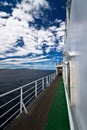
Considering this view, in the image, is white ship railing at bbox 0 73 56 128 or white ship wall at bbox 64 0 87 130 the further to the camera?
white ship railing at bbox 0 73 56 128

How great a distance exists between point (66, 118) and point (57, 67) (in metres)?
19.3

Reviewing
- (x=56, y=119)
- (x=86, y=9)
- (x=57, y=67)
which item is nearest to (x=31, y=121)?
(x=56, y=119)

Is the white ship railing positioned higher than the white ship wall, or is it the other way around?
the white ship wall

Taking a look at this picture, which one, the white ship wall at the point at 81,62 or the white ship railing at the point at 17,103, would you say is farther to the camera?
the white ship railing at the point at 17,103

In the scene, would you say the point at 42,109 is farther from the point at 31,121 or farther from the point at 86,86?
the point at 86,86

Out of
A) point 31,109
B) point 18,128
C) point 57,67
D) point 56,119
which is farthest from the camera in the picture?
point 57,67

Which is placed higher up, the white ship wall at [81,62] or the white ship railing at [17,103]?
the white ship wall at [81,62]

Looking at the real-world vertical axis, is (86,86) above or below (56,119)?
above

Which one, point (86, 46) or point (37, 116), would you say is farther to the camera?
point (37, 116)

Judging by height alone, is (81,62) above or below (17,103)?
above

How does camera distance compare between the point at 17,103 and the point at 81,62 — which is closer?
the point at 81,62

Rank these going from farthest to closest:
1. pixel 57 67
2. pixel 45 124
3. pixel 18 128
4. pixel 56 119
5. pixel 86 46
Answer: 1. pixel 57 67
2. pixel 56 119
3. pixel 45 124
4. pixel 18 128
5. pixel 86 46

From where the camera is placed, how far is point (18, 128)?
2656 mm

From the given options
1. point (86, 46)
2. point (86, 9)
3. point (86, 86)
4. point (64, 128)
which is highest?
point (86, 9)
